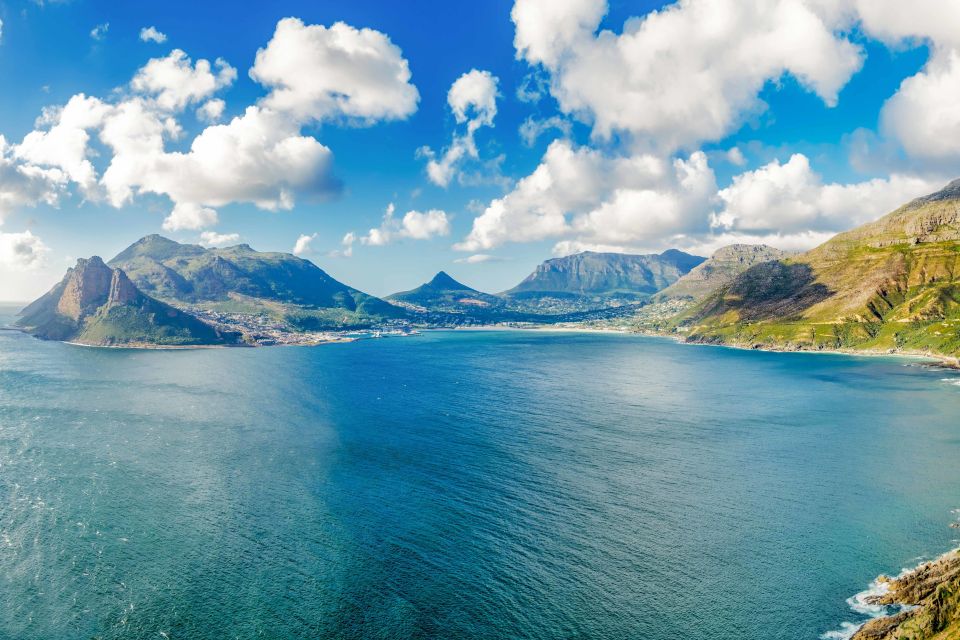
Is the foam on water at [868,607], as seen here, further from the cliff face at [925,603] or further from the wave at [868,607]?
the cliff face at [925,603]

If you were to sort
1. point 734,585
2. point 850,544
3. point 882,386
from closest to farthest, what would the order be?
1. point 734,585
2. point 850,544
3. point 882,386

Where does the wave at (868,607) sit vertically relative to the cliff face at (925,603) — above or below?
below

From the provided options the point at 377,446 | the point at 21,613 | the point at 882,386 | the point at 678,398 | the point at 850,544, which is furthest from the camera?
the point at 882,386

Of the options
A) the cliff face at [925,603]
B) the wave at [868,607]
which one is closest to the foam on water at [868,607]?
the wave at [868,607]

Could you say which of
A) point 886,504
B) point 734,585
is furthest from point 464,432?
point 886,504

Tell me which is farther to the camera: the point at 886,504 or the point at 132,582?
the point at 886,504

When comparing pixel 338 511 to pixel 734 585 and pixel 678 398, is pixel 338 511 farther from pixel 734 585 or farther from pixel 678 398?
pixel 678 398

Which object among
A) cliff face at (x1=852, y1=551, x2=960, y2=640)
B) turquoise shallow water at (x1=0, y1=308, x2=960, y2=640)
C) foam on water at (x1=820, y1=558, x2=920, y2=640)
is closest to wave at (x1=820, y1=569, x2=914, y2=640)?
foam on water at (x1=820, y1=558, x2=920, y2=640)
